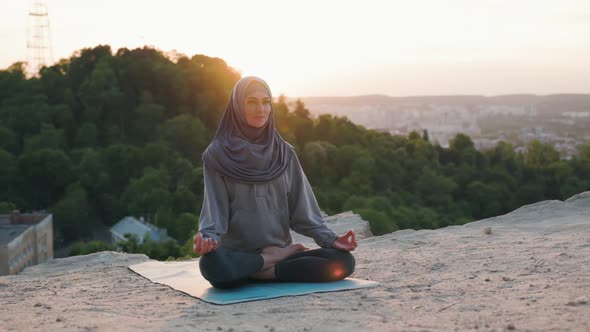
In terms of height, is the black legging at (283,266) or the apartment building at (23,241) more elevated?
the black legging at (283,266)

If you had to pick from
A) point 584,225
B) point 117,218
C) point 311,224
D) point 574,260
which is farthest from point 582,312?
point 117,218

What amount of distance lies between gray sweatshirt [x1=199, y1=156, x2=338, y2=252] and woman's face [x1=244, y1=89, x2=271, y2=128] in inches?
18.8

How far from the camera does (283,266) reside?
17.0ft

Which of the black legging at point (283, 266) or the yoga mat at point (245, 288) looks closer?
the yoga mat at point (245, 288)

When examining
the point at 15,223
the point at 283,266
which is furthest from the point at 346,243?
the point at 15,223

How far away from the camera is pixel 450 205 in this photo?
172 feet

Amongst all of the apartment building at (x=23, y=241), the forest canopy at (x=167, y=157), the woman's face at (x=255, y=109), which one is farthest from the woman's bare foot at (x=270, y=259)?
the forest canopy at (x=167, y=157)

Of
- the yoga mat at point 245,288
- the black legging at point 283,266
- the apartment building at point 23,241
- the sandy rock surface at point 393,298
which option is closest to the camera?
the sandy rock surface at point 393,298

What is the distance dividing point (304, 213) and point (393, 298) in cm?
114

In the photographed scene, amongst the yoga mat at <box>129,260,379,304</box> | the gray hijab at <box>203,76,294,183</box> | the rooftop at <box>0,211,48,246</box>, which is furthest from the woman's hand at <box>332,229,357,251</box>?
the rooftop at <box>0,211,48,246</box>

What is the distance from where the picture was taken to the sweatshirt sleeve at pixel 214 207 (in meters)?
5.08

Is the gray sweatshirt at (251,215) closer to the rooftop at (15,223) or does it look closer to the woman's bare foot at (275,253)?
the woman's bare foot at (275,253)

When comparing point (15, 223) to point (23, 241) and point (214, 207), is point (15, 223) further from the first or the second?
point (214, 207)

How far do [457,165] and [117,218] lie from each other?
99.4ft
